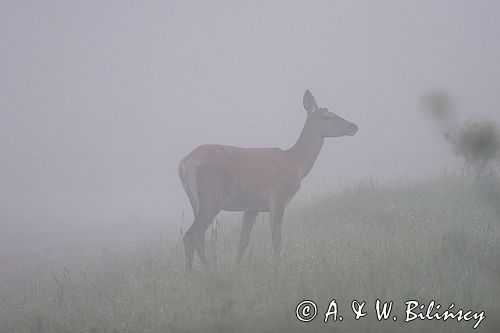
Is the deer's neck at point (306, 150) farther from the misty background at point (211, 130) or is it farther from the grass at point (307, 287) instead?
the misty background at point (211, 130)

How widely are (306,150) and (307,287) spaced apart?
4564 mm

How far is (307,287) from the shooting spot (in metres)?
6.41

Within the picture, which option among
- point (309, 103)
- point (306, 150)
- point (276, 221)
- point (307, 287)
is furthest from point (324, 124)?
point (307, 287)

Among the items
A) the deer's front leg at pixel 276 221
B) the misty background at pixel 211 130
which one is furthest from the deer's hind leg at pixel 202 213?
the misty background at pixel 211 130

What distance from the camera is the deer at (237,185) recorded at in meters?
8.91

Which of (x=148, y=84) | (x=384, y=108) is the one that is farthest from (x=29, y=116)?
(x=148, y=84)

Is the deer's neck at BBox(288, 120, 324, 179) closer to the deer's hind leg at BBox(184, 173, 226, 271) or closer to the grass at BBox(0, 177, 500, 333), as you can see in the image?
the grass at BBox(0, 177, 500, 333)

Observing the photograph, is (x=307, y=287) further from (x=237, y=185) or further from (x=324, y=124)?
(x=324, y=124)

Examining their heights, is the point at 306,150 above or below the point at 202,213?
above

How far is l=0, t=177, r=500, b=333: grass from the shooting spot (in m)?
5.87

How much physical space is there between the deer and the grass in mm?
513

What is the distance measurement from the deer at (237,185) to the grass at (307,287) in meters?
0.51

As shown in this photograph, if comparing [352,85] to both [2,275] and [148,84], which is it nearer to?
[2,275]

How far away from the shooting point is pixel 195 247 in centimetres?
891
